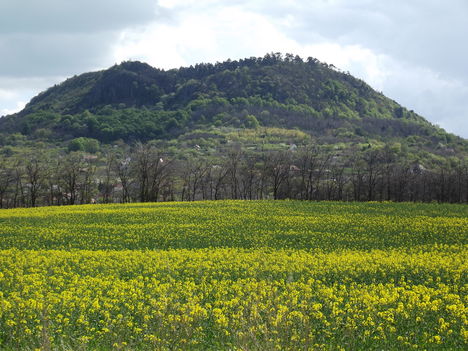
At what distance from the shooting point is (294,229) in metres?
31.6

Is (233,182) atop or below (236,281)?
atop

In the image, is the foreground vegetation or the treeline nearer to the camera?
the foreground vegetation

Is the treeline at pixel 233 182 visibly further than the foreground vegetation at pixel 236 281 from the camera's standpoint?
Yes

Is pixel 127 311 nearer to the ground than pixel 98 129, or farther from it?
nearer to the ground

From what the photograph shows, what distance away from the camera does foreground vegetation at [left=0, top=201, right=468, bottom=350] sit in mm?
10640

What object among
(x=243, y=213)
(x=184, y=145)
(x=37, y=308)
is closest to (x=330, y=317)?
(x=37, y=308)

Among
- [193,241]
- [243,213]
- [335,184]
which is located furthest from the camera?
[335,184]

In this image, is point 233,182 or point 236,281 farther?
point 233,182

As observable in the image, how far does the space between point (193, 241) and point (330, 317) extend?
15.6m

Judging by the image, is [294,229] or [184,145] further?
[184,145]

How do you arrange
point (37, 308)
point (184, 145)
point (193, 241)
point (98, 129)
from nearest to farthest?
1. point (37, 308)
2. point (193, 241)
3. point (184, 145)
4. point (98, 129)

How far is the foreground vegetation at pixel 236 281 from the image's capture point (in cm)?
1064

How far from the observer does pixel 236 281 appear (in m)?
16.9

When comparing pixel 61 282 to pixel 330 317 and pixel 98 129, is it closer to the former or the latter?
pixel 330 317
